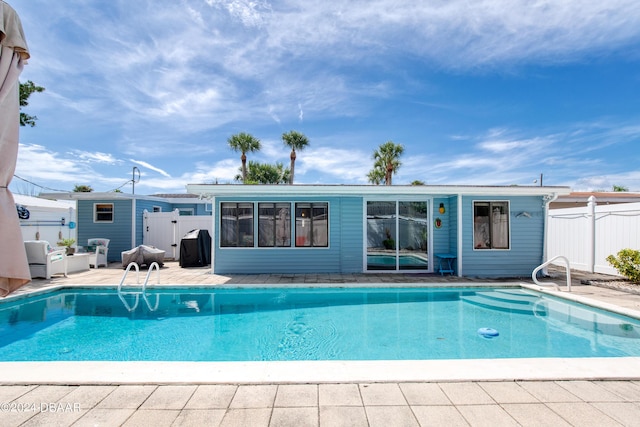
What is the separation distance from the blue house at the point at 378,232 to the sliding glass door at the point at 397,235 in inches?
1.1

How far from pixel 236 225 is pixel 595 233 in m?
10.2

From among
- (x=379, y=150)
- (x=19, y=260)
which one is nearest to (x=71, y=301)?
(x=19, y=260)

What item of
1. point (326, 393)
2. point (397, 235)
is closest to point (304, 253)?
point (397, 235)

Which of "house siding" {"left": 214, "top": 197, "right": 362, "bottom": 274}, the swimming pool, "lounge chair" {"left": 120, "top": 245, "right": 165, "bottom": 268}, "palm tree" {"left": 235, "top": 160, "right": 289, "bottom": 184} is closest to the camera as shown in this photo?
"house siding" {"left": 214, "top": 197, "right": 362, "bottom": 274}

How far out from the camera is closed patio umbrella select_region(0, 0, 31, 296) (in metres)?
1.80

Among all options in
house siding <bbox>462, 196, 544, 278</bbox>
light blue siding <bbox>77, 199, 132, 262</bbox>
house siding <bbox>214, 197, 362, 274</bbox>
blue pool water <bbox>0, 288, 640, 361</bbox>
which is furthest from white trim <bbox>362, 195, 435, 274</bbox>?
light blue siding <bbox>77, 199, 132, 262</bbox>

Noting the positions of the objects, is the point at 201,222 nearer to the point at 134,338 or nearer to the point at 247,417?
the point at 134,338

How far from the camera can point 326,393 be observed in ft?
8.09

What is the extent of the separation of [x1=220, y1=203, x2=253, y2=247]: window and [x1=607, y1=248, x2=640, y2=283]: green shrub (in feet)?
30.1

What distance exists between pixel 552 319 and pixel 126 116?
594 inches

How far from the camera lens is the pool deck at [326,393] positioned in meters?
2.14

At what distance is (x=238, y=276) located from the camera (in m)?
8.54

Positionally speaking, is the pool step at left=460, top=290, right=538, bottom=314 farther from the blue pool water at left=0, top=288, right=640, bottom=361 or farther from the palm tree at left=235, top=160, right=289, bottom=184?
the palm tree at left=235, top=160, right=289, bottom=184

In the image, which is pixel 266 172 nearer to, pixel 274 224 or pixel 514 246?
pixel 274 224
